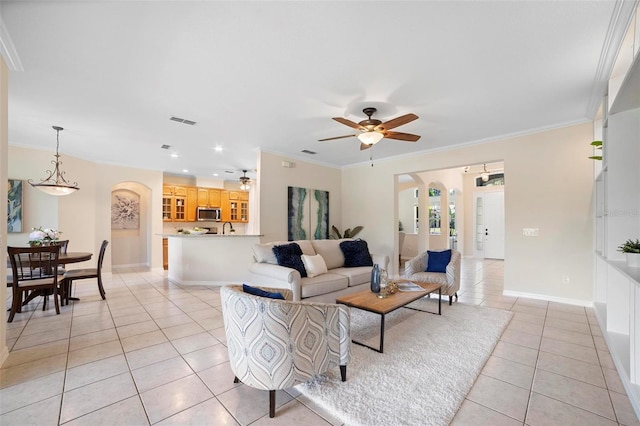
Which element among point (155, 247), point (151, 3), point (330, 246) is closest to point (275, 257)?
point (330, 246)

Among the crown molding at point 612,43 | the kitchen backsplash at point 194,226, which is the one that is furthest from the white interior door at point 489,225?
the kitchen backsplash at point 194,226

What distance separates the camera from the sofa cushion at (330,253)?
4.62 meters

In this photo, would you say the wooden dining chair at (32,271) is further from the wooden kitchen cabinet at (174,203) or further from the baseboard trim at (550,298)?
the baseboard trim at (550,298)

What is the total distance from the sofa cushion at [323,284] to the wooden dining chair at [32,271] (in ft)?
10.5

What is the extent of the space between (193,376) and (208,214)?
6.81 m

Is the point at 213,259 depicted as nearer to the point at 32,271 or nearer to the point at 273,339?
the point at 32,271

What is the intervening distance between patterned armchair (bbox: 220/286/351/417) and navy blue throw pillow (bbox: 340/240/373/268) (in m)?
2.74

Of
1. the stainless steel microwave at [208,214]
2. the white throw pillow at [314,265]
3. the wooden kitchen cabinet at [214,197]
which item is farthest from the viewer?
the wooden kitchen cabinet at [214,197]

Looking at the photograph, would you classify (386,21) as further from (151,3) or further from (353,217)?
(353,217)

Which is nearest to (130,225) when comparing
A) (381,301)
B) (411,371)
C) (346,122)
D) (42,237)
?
(42,237)

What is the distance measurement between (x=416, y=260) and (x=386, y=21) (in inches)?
143

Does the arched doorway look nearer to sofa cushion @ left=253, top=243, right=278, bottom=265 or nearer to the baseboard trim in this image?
sofa cushion @ left=253, top=243, right=278, bottom=265

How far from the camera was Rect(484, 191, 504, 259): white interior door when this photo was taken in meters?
9.16

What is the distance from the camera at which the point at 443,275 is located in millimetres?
4293
